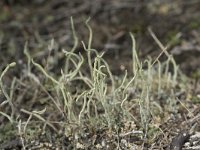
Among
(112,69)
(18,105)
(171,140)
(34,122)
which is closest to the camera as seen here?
(171,140)

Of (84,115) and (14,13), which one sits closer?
(84,115)

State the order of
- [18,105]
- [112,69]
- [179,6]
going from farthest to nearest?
[179,6]
[112,69]
[18,105]

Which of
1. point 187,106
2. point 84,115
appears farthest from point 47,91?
point 187,106

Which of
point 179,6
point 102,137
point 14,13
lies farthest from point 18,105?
point 179,6

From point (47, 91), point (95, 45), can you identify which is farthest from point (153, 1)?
point (47, 91)

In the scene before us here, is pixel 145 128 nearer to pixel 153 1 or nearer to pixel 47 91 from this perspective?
pixel 47 91

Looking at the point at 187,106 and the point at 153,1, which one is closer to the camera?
the point at 187,106

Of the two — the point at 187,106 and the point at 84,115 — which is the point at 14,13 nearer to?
the point at 84,115

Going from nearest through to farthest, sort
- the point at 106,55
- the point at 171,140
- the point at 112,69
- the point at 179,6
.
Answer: the point at 171,140 → the point at 112,69 → the point at 106,55 → the point at 179,6

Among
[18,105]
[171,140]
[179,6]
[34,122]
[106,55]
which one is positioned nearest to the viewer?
[171,140]
